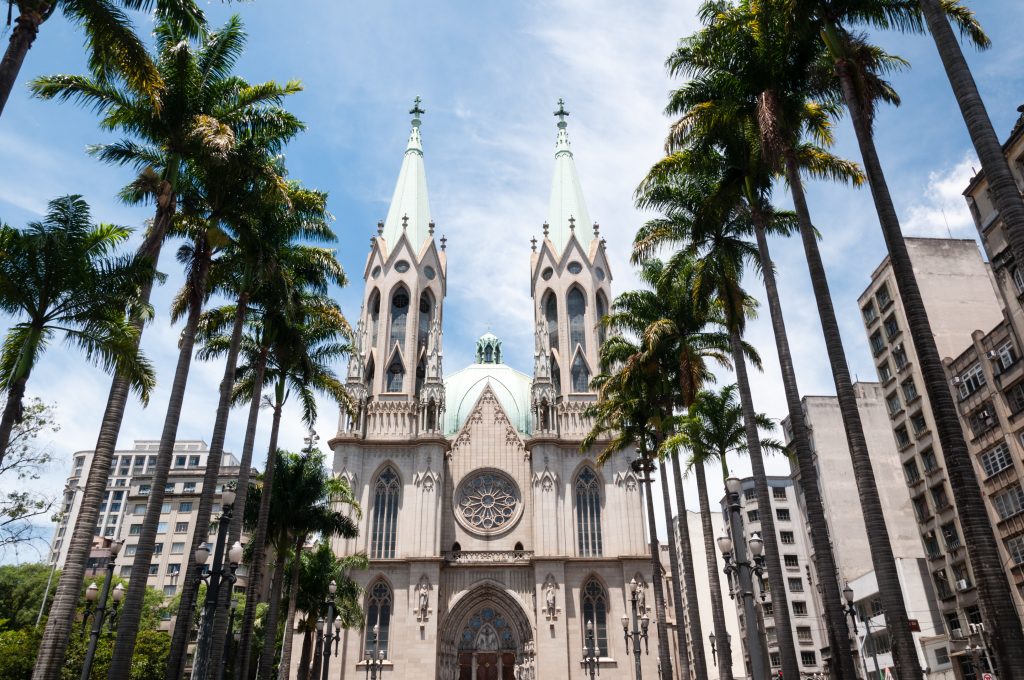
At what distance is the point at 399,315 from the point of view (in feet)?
175

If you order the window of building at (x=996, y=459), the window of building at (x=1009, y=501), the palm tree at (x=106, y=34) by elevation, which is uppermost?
the palm tree at (x=106, y=34)

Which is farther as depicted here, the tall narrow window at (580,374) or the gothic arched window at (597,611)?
the tall narrow window at (580,374)

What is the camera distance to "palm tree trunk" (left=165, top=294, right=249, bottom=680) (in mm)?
18094

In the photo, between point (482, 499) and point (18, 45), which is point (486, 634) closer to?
point (482, 499)

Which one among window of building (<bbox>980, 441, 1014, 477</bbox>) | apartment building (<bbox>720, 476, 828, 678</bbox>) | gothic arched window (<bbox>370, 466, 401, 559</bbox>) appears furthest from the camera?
apartment building (<bbox>720, 476, 828, 678</bbox>)

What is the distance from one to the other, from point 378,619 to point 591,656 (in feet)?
Answer: 45.4

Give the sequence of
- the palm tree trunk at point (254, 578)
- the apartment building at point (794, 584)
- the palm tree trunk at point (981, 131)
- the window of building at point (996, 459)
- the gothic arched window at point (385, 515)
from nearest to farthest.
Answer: the palm tree trunk at point (981, 131) → the palm tree trunk at point (254, 578) → the window of building at point (996, 459) → the gothic arched window at point (385, 515) → the apartment building at point (794, 584)

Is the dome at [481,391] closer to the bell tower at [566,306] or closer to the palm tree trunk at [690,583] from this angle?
the bell tower at [566,306]

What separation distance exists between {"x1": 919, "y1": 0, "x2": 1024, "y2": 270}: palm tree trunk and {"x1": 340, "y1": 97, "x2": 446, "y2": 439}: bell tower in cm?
3853

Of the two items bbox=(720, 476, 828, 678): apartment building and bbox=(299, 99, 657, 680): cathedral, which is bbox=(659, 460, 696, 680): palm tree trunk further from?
bbox=(720, 476, 828, 678): apartment building

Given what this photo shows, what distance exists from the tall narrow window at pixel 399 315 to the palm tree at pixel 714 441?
2907 centimetres

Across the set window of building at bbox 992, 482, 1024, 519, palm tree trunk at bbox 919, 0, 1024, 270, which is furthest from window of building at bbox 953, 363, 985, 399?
palm tree trunk at bbox 919, 0, 1024, 270

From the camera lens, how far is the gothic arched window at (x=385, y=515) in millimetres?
44531

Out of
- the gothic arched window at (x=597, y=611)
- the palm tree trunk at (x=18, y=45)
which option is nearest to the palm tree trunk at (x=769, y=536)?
the palm tree trunk at (x=18, y=45)
